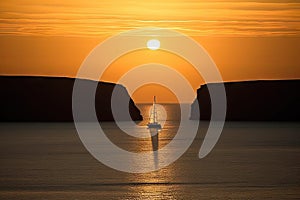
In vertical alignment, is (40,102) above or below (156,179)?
above

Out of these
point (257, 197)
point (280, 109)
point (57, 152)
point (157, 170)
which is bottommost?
point (257, 197)

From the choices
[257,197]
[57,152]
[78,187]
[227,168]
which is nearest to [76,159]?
[57,152]

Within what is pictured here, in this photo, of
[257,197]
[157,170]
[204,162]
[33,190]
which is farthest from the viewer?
[204,162]

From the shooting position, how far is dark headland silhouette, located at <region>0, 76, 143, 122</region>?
186250 millimetres

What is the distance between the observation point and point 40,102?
7623 inches

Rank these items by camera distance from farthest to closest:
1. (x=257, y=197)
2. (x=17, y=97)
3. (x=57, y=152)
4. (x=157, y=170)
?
1. (x=17, y=97)
2. (x=57, y=152)
3. (x=157, y=170)
4. (x=257, y=197)

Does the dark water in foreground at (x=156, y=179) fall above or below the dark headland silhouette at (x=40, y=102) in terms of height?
below

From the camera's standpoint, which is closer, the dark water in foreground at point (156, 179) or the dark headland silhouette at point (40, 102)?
the dark water in foreground at point (156, 179)

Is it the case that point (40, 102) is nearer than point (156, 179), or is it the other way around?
point (156, 179)

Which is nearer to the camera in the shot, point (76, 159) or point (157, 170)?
point (157, 170)

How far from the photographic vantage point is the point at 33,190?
23.0 m

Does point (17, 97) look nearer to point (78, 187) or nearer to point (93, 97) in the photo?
point (93, 97)

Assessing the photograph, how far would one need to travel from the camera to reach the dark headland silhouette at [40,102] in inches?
7333

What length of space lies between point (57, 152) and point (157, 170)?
13.9 m
